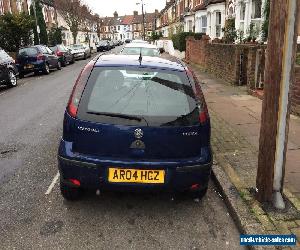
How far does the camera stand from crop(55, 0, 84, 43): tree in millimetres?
53125

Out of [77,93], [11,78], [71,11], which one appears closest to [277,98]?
[77,93]

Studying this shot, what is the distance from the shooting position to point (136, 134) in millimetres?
3615

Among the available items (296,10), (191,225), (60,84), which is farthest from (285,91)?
(60,84)

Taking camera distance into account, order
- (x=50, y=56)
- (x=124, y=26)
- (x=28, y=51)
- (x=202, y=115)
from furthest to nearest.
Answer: (x=124, y=26)
(x=50, y=56)
(x=28, y=51)
(x=202, y=115)

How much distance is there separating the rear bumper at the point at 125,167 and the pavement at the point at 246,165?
0.69 meters

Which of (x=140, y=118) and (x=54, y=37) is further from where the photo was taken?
(x=54, y=37)

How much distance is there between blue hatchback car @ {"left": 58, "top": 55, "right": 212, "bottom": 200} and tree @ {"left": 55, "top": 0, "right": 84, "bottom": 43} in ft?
169

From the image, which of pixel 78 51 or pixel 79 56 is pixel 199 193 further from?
pixel 79 56

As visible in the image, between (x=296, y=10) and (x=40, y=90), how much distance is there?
39.7ft

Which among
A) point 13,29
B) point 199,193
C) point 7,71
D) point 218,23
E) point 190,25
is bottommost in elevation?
point 199,193

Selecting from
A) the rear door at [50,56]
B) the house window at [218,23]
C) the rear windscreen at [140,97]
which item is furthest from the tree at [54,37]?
the rear windscreen at [140,97]

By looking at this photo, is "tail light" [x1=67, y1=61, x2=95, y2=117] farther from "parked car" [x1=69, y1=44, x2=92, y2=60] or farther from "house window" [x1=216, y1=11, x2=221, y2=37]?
"parked car" [x1=69, y1=44, x2=92, y2=60]

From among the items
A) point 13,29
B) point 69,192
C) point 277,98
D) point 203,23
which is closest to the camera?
point 277,98

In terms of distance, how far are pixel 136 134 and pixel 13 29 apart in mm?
24779
